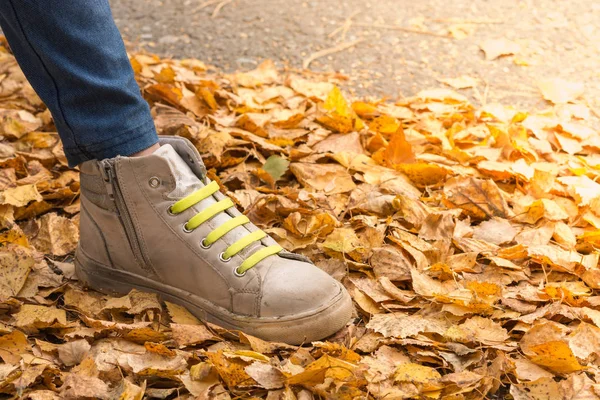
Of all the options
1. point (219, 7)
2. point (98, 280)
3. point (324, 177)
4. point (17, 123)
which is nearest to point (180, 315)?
point (98, 280)

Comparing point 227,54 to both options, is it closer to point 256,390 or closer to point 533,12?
point 533,12

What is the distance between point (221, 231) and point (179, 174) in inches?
5.0

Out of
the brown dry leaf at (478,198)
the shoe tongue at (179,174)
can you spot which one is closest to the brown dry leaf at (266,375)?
the shoe tongue at (179,174)

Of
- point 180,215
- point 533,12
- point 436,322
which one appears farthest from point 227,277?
point 533,12

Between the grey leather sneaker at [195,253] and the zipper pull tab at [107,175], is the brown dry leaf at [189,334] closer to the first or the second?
the grey leather sneaker at [195,253]

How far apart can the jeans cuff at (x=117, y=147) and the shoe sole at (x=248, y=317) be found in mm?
214

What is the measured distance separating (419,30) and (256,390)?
187 centimetres

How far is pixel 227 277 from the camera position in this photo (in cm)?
117

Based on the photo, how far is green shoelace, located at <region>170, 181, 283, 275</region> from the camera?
117 cm

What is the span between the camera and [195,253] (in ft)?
3.88

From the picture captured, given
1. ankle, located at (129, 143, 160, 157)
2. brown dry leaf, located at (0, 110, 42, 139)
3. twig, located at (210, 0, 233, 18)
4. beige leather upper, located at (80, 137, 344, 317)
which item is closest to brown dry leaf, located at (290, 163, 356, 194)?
beige leather upper, located at (80, 137, 344, 317)

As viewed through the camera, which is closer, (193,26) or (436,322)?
(436,322)

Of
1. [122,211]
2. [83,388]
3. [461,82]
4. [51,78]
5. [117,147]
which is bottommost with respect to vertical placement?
[461,82]

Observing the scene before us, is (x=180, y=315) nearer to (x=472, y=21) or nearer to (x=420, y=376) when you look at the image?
(x=420, y=376)
